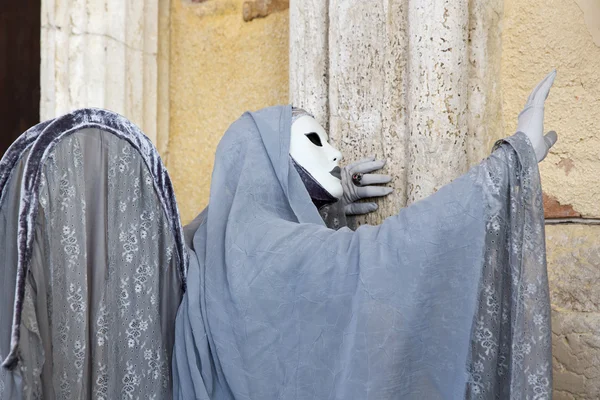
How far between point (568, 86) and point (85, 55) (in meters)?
1.42

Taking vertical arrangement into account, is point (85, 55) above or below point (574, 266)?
above

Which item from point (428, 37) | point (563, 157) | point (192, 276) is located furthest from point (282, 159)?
point (563, 157)

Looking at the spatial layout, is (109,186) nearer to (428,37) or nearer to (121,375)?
(121,375)

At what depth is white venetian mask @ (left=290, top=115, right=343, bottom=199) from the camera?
200 cm

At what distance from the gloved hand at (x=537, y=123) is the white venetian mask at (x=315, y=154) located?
1.54 ft

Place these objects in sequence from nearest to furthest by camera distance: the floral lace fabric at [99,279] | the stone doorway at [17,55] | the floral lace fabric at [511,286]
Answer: the floral lace fabric at [511,286]
the floral lace fabric at [99,279]
the stone doorway at [17,55]

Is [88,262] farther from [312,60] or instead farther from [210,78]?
[210,78]

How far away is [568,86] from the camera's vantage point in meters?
2.10

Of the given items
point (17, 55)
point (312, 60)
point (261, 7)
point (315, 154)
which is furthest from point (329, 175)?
point (17, 55)

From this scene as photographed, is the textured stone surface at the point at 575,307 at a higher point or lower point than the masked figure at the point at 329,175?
lower

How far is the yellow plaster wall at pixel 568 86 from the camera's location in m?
2.07

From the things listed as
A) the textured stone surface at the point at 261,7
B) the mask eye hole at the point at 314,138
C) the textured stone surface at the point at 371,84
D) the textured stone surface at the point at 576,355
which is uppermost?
the textured stone surface at the point at 261,7

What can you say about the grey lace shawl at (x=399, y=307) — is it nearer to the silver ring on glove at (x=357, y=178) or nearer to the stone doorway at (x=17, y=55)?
the silver ring on glove at (x=357, y=178)

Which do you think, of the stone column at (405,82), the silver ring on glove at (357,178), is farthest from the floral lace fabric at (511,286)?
the silver ring on glove at (357,178)
